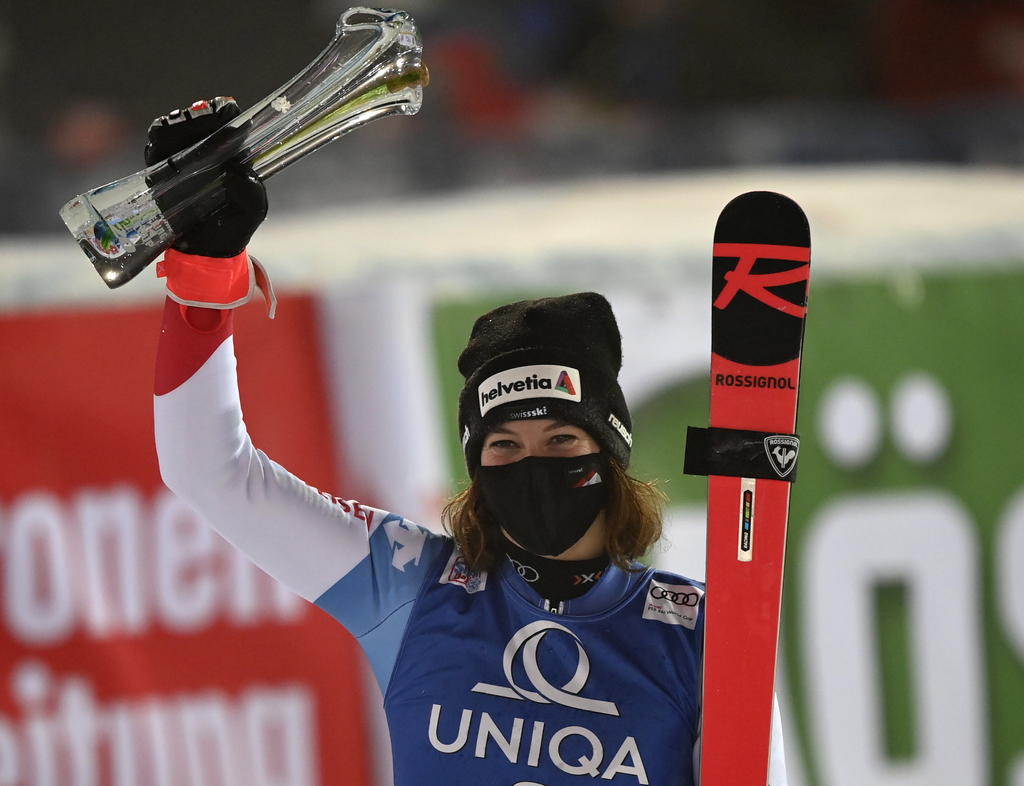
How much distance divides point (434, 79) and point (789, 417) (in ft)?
12.6

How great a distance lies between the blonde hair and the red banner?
1.51 m

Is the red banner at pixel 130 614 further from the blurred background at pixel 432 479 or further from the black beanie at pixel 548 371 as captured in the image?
the black beanie at pixel 548 371

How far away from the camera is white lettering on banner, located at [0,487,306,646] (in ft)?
10.2

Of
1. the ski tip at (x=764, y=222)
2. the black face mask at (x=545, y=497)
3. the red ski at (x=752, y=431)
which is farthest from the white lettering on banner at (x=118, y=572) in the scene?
the ski tip at (x=764, y=222)

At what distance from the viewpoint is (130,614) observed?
3.12 m

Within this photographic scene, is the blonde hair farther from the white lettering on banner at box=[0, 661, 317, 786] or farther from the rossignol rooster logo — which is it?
the white lettering on banner at box=[0, 661, 317, 786]

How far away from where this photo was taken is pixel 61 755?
10.2ft

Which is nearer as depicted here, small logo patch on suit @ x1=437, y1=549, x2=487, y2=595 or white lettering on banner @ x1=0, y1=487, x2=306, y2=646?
small logo patch on suit @ x1=437, y1=549, x2=487, y2=595

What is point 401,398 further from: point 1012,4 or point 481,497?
point 1012,4

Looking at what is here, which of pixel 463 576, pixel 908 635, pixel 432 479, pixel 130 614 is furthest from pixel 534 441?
pixel 908 635

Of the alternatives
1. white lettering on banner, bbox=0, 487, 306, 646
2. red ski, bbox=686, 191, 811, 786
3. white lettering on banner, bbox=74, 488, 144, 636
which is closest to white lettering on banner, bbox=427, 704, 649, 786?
red ski, bbox=686, 191, 811, 786

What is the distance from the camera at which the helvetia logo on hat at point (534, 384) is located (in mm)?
1585

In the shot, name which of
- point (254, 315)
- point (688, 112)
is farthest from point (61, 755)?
point (688, 112)

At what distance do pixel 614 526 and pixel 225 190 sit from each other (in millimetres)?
656
